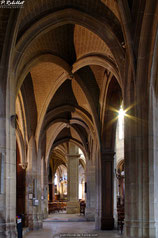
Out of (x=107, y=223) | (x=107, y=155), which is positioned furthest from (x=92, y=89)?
(x=107, y=223)

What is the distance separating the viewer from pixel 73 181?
30.5 meters

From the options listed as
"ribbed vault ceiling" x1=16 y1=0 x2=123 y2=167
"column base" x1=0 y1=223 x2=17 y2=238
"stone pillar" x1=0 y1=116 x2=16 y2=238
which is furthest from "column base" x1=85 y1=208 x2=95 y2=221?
"stone pillar" x1=0 y1=116 x2=16 y2=238

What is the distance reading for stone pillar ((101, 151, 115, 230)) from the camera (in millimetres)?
17744

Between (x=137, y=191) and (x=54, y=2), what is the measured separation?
658 centimetres

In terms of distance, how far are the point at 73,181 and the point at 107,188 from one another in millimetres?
12740

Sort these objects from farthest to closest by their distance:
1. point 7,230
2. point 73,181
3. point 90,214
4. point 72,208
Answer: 1. point 73,181
2. point 72,208
3. point 90,214
4. point 7,230

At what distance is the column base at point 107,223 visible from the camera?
17.5m

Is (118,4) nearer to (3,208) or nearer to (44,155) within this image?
(3,208)

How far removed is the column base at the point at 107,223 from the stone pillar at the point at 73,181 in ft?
41.0

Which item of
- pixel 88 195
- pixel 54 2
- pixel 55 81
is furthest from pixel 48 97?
pixel 88 195

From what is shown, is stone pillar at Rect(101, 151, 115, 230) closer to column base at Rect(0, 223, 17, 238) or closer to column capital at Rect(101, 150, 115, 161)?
column capital at Rect(101, 150, 115, 161)

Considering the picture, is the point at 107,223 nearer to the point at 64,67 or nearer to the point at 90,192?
the point at 64,67

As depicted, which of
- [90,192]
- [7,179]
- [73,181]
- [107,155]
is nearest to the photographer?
[7,179]

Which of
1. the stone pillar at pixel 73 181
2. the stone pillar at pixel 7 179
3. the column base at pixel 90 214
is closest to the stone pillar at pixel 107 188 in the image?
the column base at pixel 90 214
